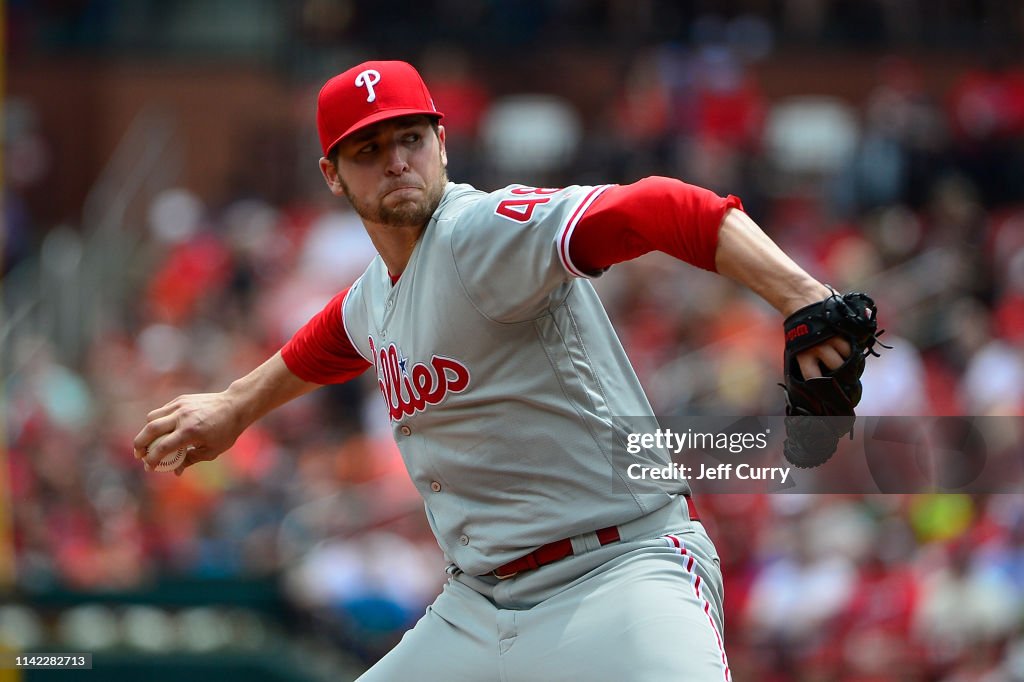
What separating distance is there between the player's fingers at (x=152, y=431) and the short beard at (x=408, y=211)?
88 centimetres

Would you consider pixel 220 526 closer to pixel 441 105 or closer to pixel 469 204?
pixel 441 105

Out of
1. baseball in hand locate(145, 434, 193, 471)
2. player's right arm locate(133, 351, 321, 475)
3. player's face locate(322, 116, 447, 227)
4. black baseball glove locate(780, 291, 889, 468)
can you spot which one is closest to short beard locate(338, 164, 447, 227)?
player's face locate(322, 116, 447, 227)

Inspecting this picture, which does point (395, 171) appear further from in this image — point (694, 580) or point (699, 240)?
point (694, 580)

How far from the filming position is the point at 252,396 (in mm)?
4223

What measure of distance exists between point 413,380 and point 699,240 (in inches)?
37.8

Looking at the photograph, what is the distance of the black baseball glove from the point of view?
282 cm

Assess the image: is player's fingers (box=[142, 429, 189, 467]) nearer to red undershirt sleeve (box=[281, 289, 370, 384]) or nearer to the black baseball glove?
red undershirt sleeve (box=[281, 289, 370, 384])

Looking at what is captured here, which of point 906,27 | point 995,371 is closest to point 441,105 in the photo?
point 906,27

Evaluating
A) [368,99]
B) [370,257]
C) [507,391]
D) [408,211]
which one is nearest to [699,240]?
[507,391]

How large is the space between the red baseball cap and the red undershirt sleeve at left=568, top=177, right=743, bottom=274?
685mm

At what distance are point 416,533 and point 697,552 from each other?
19.6 ft

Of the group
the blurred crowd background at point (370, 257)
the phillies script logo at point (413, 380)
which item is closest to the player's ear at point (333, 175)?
the phillies script logo at point (413, 380)

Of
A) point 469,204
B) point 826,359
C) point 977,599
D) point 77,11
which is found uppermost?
point 77,11

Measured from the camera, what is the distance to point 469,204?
3.48 m
